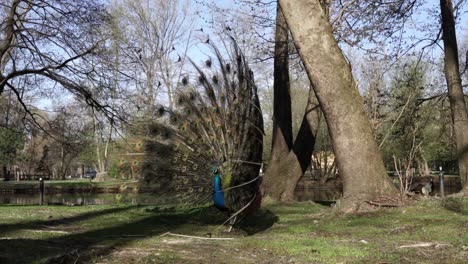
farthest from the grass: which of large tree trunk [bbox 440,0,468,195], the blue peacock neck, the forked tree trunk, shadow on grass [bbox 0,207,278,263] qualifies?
large tree trunk [bbox 440,0,468,195]

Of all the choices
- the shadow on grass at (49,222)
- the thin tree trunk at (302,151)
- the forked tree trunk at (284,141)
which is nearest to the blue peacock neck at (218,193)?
the shadow on grass at (49,222)

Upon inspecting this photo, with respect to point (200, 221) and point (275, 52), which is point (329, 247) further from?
point (275, 52)

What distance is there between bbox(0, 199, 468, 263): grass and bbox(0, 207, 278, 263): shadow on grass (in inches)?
0.5

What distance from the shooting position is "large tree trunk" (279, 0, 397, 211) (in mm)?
10047

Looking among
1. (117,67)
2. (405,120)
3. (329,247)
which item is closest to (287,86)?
(405,120)

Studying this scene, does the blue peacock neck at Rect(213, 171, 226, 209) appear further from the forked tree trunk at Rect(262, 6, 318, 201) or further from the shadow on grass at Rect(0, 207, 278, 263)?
the forked tree trunk at Rect(262, 6, 318, 201)

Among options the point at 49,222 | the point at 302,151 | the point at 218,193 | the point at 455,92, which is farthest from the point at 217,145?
the point at 455,92

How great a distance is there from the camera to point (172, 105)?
11.0 metres

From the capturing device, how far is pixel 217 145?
9.90 metres

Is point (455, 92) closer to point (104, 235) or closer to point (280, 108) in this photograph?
point (280, 108)

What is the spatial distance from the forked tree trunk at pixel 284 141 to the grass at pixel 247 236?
7.95 ft

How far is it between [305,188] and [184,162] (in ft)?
99.3

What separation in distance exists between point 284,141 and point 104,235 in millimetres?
7689

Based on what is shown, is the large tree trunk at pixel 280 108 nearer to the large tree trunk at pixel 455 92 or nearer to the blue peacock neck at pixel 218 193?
the large tree trunk at pixel 455 92
